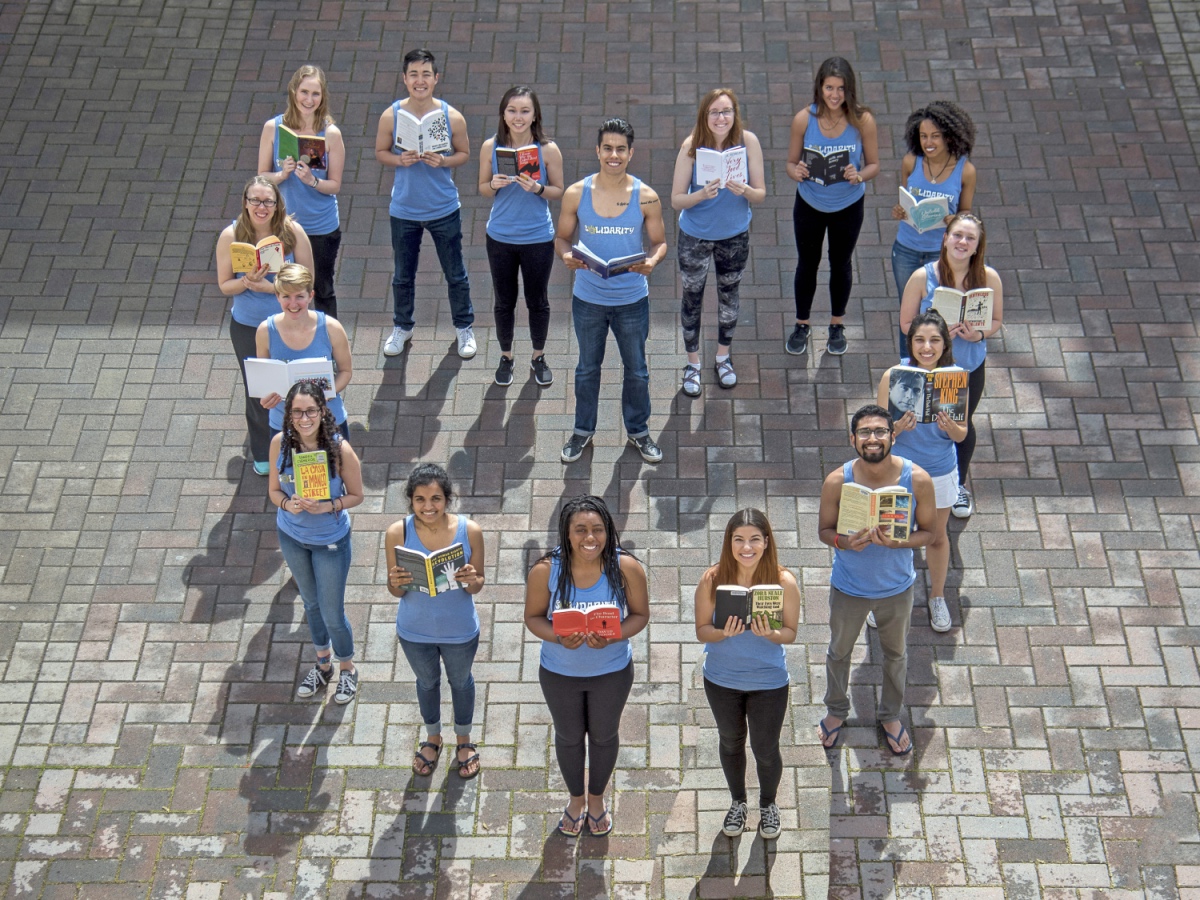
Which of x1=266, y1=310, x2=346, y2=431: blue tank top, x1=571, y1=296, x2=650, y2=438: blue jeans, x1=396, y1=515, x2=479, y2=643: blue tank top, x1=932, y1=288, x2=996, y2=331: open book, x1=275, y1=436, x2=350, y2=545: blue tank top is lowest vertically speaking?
x1=396, y1=515, x2=479, y2=643: blue tank top

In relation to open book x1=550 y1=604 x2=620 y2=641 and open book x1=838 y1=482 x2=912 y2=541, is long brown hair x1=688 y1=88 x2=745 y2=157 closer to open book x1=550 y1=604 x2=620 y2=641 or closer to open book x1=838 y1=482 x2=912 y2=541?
open book x1=838 y1=482 x2=912 y2=541

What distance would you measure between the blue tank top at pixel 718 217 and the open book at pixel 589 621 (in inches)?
141

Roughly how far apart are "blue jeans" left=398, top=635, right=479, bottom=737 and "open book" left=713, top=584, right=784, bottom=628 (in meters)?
1.30

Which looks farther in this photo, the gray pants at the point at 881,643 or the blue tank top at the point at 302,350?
the blue tank top at the point at 302,350

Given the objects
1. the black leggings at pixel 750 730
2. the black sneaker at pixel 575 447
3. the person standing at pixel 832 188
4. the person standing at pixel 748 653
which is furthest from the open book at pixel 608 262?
the black leggings at pixel 750 730

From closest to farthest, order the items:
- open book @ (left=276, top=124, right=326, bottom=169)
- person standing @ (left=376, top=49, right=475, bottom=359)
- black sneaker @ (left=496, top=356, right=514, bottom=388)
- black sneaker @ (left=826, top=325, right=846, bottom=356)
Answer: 1. open book @ (left=276, top=124, right=326, bottom=169)
2. person standing @ (left=376, top=49, right=475, bottom=359)
3. black sneaker @ (left=496, top=356, right=514, bottom=388)
4. black sneaker @ (left=826, top=325, right=846, bottom=356)

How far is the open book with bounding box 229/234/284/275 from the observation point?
791cm

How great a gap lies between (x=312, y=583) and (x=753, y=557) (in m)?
2.43

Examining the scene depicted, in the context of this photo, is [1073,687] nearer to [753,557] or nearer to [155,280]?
[753,557]

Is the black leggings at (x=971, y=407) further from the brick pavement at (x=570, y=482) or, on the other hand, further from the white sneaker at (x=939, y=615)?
the white sneaker at (x=939, y=615)

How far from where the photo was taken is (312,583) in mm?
7191

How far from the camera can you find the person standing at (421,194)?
29.5 feet

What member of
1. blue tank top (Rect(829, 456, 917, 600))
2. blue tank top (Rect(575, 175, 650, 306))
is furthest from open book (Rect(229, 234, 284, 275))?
blue tank top (Rect(829, 456, 917, 600))

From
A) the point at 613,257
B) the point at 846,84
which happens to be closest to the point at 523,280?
the point at 613,257
